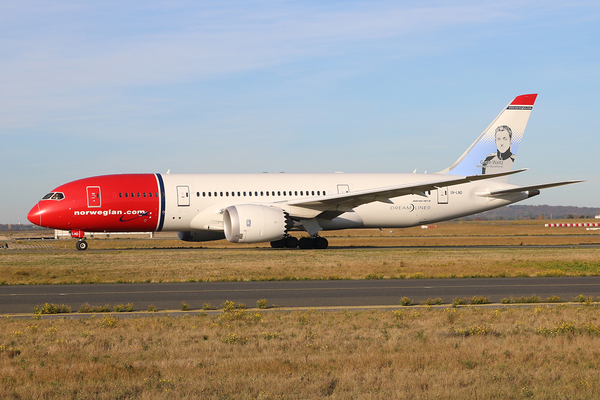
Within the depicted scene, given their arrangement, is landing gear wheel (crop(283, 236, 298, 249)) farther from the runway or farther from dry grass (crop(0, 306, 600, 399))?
dry grass (crop(0, 306, 600, 399))

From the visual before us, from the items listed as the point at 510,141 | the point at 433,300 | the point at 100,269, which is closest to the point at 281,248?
the point at 100,269

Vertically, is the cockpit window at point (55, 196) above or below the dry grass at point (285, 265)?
above

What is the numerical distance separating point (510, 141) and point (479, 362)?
30622 mm

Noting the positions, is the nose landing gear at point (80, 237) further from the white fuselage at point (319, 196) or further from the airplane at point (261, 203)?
the white fuselage at point (319, 196)

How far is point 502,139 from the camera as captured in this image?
36.3 metres

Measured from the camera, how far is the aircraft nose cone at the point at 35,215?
30.3 meters

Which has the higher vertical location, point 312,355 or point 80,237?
point 80,237

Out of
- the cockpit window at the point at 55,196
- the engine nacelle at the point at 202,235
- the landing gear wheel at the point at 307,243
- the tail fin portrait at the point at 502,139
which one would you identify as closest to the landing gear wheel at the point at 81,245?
the cockpit window at the point at 55,196

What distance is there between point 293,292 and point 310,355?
24.3 feet

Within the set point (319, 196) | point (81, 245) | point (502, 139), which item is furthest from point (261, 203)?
point (502, 139)

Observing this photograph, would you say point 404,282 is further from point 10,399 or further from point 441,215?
point 441,215

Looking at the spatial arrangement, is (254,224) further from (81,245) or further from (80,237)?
(81,245)

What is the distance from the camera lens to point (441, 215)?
35094 millimetres

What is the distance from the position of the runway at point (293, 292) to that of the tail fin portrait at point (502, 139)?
58.8 ft
